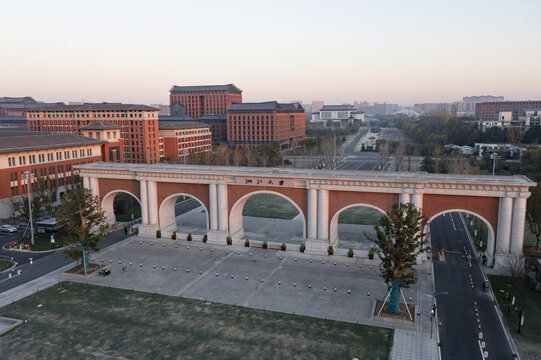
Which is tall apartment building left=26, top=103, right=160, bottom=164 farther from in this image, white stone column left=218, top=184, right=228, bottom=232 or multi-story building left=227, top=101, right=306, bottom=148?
white stone column left=218, top=184, right=228, bottom=232

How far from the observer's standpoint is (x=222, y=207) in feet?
165

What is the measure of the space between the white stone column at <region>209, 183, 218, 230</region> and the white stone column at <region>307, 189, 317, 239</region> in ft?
39.5

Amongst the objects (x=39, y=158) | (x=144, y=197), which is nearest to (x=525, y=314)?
(x=144, y=197)

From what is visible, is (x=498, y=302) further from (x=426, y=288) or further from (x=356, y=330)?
(x=356, y=330)

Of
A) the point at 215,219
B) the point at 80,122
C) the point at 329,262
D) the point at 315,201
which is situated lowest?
the point at 329,262

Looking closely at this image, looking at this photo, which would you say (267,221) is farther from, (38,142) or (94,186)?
(38,142)

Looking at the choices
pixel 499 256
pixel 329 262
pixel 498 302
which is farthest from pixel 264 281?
pixel 499 256

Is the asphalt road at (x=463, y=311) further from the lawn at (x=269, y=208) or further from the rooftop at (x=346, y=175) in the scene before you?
the lawn at (x=269, y=208)

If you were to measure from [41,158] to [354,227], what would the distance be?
2129 inches

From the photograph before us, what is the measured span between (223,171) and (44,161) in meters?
38.6

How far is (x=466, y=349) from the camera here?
2742cm

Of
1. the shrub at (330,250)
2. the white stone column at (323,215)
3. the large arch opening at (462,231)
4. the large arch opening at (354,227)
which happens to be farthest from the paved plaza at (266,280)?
the large arch opening at (462,231)

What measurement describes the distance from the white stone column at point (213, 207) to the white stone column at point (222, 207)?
0.56m

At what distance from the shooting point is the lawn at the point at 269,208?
65.1 m
